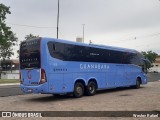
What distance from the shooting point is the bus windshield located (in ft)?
54.5

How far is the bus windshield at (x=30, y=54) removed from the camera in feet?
54.5

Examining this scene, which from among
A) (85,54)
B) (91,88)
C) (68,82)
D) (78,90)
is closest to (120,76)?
(91,88)

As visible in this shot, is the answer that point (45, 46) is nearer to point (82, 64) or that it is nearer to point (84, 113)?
point (82, 64)

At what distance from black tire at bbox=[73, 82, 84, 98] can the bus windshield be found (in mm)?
2977

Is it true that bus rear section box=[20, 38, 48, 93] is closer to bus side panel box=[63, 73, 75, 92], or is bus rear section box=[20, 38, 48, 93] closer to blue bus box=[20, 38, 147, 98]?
blue bus box=[20, 38, 147, 98]

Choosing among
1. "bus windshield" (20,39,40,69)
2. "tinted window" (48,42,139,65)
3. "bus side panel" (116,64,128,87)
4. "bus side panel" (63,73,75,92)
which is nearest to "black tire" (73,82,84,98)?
"bus side panel" (63,73,75,92)

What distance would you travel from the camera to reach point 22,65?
1775cm

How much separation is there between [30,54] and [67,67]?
2.22 meters

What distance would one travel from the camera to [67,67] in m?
17.7

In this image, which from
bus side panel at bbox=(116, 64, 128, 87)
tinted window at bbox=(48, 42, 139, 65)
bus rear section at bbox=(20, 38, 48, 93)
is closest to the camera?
bus rear section at bbox=(20, 38, 48, 93)

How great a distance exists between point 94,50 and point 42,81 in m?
5.01

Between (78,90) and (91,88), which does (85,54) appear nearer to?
(91,88)

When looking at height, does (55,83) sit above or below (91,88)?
above

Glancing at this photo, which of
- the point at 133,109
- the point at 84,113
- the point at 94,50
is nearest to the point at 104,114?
the point at 84,113
